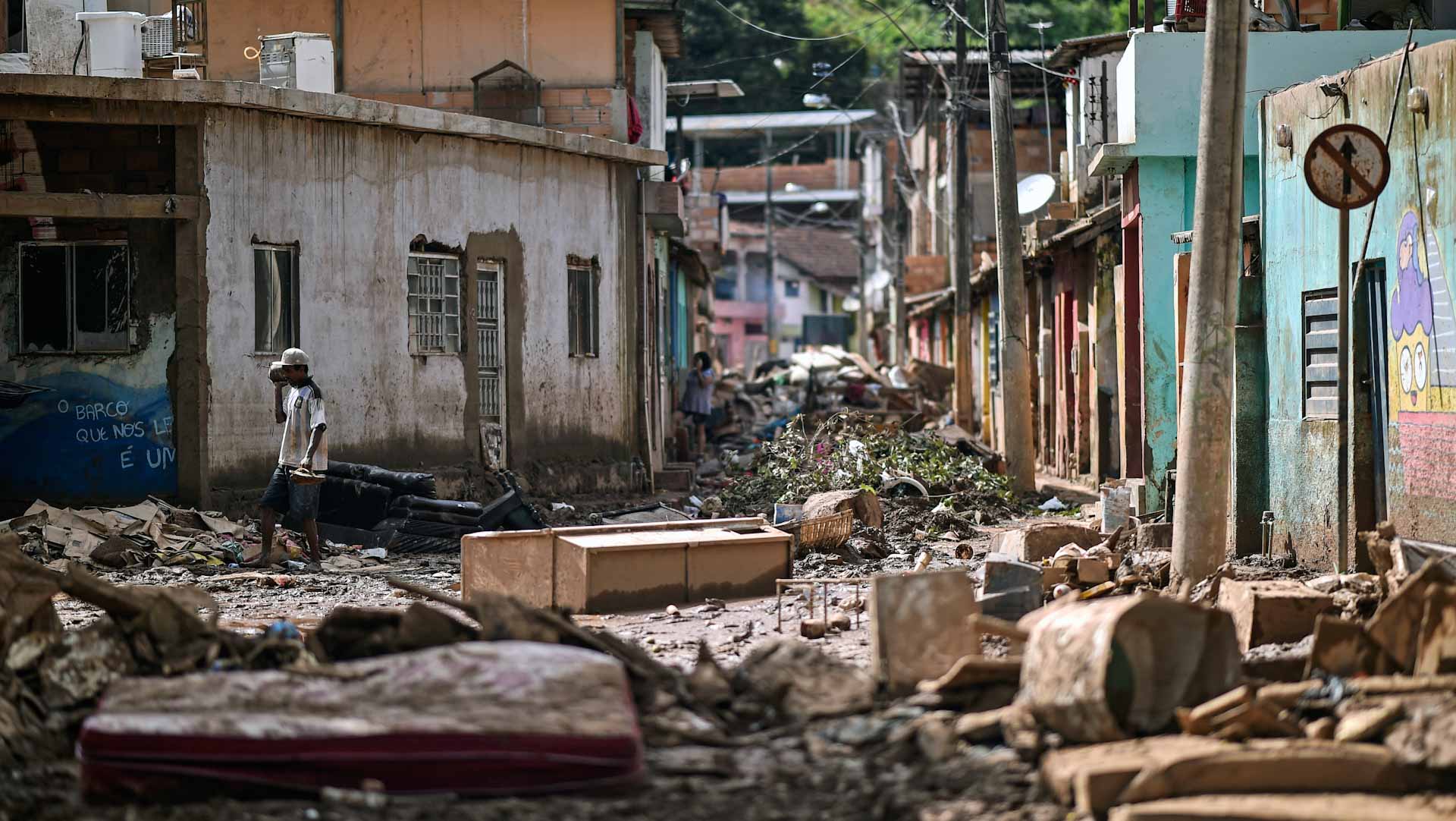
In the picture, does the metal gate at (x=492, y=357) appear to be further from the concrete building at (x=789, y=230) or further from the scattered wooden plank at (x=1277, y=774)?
the concrete building at (x=789, y=230)

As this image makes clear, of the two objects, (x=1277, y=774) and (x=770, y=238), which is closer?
(x=1277, y=774)

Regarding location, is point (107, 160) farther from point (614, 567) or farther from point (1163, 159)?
point (1163, 159)

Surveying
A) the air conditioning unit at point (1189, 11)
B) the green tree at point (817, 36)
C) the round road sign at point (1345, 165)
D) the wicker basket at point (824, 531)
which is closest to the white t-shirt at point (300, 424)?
the wicker basket at point (824, 531)

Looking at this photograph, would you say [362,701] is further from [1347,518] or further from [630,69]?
[630,69]

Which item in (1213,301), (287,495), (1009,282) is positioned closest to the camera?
(1213,301)

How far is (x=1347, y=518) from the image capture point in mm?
10430

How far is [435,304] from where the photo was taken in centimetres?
1723

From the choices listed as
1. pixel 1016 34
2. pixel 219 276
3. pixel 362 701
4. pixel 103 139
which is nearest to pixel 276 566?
pixel 219 276

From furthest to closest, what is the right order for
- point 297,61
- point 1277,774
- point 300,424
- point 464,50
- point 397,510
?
point 464,50 → point 297,61 → point 397,510 → point 300,424 → point 1277,774

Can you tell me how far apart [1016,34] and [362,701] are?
45.9 metres

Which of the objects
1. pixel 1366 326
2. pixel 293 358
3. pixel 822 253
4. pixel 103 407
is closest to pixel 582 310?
pixel 103 407

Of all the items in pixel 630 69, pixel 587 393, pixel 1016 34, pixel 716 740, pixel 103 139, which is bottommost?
pixel 716 740

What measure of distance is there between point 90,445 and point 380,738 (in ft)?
34.7

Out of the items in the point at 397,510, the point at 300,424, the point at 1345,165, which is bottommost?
the point at 397,510
